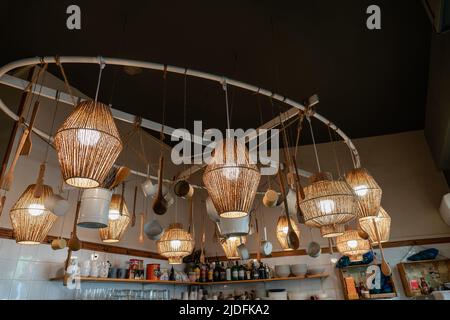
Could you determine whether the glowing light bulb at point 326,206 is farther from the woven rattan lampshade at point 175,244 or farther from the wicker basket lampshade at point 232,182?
the woven rattan lampshade at point 175,244

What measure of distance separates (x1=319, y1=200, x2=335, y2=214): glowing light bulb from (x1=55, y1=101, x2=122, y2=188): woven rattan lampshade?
→ 0.92 meters

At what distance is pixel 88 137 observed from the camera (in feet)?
3.23

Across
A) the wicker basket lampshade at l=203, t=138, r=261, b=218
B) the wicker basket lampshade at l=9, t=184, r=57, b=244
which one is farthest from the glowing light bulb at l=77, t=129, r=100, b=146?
the wicker basket lampshade at l=9, t=184, r=57, b=244

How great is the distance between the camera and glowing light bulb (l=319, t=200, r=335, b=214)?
1348 mm

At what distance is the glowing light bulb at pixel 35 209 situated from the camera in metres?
1.39

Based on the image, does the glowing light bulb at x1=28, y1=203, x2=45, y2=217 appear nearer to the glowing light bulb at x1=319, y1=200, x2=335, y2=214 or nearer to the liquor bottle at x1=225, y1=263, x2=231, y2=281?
the glowing light bulb at x1=319, y1=200, x2=335, y2=214

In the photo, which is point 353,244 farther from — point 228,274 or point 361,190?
point 228,274

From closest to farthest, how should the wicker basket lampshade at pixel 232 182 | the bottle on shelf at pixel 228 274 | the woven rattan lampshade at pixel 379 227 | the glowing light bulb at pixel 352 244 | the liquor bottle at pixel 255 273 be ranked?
1. the wicker basket lampshade at pixel 232 182
2. the woven rattan lampshade at pixel 379 227
3. the glowing light bulb at pixel 352 244
4. the liquor bottle at pixel 255 273
5. the bottle on shelf at pixel 228 274

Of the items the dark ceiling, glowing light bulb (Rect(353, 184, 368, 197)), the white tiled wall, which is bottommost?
the white tiled wall

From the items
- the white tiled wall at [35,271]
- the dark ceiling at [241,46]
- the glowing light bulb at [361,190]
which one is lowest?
the white tiled wall at [35,271]

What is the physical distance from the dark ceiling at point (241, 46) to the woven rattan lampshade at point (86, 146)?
171cm

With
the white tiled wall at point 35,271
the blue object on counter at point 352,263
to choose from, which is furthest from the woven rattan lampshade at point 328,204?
the blue object on counter at point 352,263

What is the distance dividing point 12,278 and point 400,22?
389cm

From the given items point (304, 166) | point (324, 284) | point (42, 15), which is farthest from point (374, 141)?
point (42, 15)
